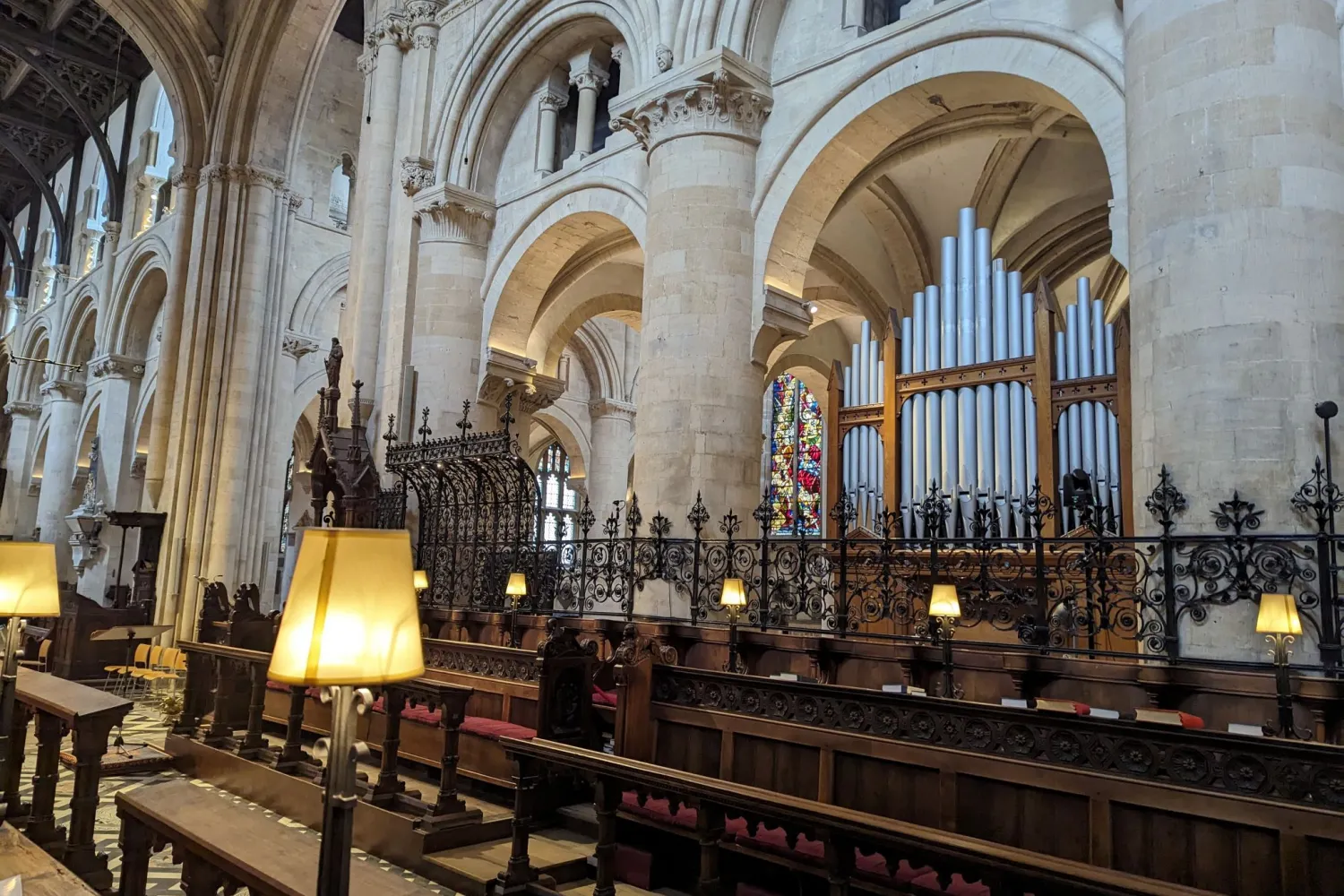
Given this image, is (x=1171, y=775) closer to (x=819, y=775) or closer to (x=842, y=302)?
(x=819, y=775)

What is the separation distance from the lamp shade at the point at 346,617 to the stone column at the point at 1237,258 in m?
5.01

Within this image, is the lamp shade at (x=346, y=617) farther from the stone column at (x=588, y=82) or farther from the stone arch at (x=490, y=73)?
the stone arch at (x=490, y=73)

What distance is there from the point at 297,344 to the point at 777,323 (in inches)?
522

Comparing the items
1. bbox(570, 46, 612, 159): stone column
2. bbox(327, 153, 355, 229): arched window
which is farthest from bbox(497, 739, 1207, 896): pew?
bbox(327, 153, 355, 229): arched window

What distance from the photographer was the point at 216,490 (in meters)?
17.6

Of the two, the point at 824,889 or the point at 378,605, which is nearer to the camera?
the point at 378,605

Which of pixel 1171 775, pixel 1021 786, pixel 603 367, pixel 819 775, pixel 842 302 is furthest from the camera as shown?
pixel 603 367

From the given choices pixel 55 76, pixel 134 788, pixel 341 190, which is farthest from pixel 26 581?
pixel 55 76

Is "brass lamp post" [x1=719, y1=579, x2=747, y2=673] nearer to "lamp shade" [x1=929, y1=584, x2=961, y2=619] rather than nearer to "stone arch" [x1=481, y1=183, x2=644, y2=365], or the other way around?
"lamp shade" [x1=929, y1=584, x2=961, y2=619]

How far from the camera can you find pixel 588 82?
42.6ft

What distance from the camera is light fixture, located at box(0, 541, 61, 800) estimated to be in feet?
13.4

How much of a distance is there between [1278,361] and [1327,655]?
169 cm

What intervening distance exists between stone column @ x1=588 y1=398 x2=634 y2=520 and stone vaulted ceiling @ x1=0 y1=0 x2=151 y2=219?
1413 cm

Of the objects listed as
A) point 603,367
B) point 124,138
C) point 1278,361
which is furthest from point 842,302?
point 124,138
